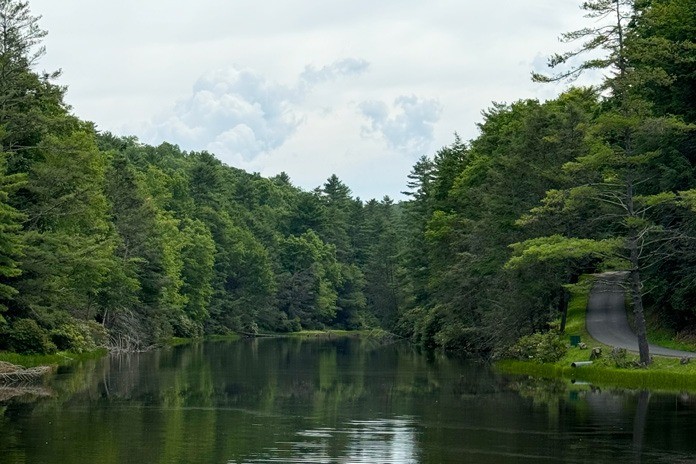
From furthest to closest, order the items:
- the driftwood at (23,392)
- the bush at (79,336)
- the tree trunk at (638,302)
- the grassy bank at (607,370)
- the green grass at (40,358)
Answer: the bush at (79,336) < the green grass at (40,358) < the tree trunk at (638,302) < the grassy bank at (607,370) < the driftwood at (23,392)

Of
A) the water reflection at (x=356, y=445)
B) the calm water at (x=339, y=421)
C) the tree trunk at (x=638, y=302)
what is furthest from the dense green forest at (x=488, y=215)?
the water reflection at (x=356, y=445)

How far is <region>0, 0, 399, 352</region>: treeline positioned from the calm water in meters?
6.89

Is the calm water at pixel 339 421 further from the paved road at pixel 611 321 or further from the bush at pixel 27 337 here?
the paved road at pixel 611 321

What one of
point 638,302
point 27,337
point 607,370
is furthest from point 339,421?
point 27,337

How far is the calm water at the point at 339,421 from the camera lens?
24.5 m

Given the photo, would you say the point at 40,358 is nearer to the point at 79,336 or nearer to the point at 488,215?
the point at 79,336

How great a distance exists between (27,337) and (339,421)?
85.7 ft

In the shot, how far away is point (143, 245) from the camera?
279ft

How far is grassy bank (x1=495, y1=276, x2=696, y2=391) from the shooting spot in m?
41.3

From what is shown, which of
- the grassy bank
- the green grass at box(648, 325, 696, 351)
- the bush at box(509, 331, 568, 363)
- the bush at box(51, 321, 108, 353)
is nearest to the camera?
the grassy bank

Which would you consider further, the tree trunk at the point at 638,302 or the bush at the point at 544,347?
the bush at the point at 544,347

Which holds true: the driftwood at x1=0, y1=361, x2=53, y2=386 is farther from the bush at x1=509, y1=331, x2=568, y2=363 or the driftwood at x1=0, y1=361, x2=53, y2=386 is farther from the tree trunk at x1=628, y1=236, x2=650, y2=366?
the tree trunk at x1=628, y1=236, x2=650, y2=366

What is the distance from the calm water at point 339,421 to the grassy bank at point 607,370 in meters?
2.04

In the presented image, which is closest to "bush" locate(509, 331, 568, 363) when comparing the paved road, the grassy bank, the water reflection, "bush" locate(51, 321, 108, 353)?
the grassy bank
